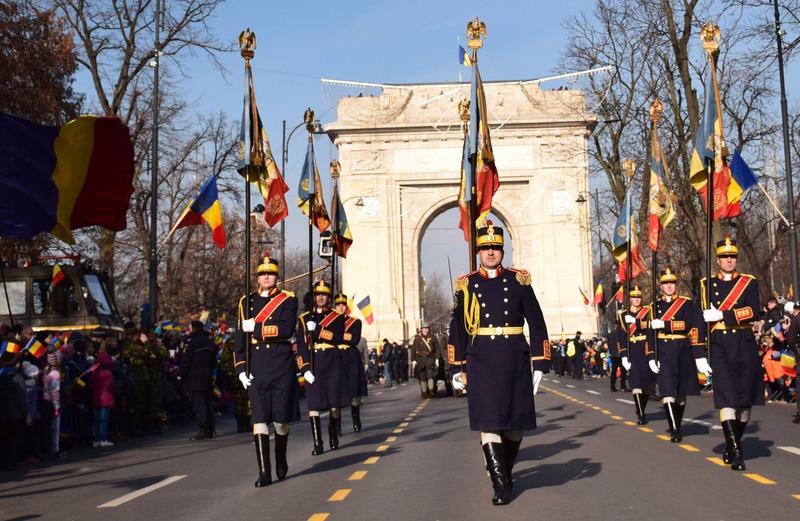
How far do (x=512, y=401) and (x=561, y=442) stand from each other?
18.5ft

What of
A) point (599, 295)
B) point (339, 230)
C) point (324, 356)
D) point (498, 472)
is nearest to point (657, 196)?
point (339, 230)

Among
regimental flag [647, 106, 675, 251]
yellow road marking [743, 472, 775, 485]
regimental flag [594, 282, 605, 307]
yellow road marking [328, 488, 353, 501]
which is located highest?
regimental flag [647, 106, 675, 251]

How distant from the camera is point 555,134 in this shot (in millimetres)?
62031

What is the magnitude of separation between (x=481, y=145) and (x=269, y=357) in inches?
209

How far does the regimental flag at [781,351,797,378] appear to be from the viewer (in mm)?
23172

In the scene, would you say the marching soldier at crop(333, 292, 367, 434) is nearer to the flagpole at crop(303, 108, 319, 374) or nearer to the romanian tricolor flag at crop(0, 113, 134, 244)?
the flagpole at crop(303, 108, 319, 374)

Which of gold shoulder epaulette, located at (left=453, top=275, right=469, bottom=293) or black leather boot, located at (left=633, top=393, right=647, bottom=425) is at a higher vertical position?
gold shoulder epaulette, located at (left=453, top=275, right=469, bottom=293)

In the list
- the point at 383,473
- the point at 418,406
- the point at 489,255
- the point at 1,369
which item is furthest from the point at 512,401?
the point at 418,406

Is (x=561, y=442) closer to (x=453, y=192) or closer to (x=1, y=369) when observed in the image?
(x=1, y=369)

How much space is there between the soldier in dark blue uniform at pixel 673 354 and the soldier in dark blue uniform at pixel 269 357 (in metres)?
5.49

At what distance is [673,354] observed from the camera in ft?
50.1

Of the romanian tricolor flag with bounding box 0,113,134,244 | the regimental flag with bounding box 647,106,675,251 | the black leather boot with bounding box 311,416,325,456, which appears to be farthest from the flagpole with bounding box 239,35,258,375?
the regimental flag with bounding box 647,106,675,251

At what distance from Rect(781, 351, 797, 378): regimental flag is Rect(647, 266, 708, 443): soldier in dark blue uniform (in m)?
8.49

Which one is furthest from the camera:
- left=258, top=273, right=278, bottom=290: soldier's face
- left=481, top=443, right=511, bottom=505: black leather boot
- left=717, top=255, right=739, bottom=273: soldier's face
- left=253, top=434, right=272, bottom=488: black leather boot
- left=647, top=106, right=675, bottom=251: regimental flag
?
left=647, top=106, right=675, bottom=251: regimental flag
